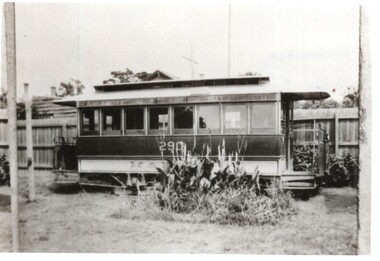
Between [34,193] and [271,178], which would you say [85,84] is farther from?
[271,178]

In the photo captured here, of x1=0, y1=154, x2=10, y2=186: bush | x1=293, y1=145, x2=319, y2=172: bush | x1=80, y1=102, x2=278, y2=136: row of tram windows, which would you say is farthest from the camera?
x1=293, y1=145, x2=319, y2=172: bush

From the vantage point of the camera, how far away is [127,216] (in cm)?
543

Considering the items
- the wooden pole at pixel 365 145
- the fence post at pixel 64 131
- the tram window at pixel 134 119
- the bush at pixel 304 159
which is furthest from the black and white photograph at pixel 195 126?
the fence post at pixel 64 131

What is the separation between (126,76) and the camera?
5.87 m

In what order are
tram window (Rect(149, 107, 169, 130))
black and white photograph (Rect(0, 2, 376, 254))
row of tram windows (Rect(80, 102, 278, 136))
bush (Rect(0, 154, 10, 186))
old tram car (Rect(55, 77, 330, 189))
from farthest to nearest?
tram window (Rect(149, 107, 169, 130))
row of tram windows (Rect(80, 102, 278, 136))
old tram car (Rect(55, 77, 330, 189))
bush (Rect(0, 154, 10, 186))
black and white photograph (Rect(0, 2, 376, 254))

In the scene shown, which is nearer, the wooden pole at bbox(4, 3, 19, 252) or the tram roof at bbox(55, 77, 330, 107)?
the wooden pole at bbox(4, 3, 19, 252)

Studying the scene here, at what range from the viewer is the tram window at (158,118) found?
6117 mm

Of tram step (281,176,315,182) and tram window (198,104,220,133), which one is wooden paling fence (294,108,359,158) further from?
tram window (198,104,220,133)

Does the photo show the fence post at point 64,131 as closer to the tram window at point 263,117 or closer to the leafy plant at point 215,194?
the leafy plant at point 215,194

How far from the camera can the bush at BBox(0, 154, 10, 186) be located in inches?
215

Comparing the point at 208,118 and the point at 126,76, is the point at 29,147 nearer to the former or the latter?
the point at 126,76

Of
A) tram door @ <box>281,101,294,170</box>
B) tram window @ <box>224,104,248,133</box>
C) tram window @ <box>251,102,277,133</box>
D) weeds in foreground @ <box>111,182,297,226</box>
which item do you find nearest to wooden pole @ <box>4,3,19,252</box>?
weeds in foreground @ <box>111,182,297,226</box>

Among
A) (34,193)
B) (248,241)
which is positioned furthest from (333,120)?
(34,193)

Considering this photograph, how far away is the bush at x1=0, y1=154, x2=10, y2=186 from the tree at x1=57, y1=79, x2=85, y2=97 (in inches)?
46.1
